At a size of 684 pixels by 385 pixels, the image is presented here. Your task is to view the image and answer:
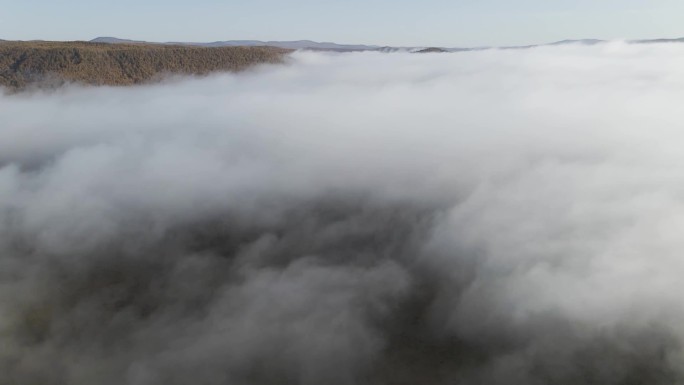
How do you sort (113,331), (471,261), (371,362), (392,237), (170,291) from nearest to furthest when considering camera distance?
(371,362) → (113,331) → (170,291) → (471,261) → (392,237)

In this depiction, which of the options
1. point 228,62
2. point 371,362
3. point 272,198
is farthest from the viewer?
point 228,62

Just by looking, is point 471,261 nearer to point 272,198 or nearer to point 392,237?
point 392,237

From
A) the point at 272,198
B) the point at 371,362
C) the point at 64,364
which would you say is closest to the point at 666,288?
the point at 371,362

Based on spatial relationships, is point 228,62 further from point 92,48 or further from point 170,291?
point 170,291

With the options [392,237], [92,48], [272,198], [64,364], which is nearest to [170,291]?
[64,364]

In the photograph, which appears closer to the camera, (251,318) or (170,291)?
(251,318)

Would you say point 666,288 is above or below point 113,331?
above
